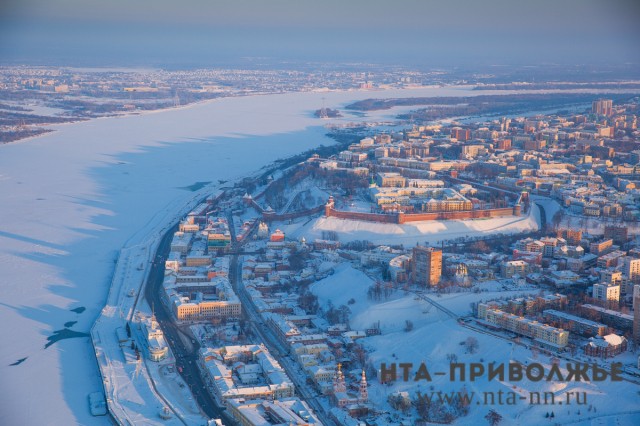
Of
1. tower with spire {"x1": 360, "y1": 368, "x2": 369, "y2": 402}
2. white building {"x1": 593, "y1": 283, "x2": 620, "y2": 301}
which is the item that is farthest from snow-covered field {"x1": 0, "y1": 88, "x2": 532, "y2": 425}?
white building {"x1": 593, "y1": 283, "x2": 620, "y2": 301}

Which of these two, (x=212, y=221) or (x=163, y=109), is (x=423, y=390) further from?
(x=163, y=109)

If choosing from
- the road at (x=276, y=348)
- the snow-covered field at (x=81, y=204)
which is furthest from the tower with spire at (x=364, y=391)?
the snow-covered field at (x=81, y=204)

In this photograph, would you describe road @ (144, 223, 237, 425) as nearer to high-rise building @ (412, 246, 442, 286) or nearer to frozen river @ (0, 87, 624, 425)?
frozen river @ (0, 87, 624, 425)

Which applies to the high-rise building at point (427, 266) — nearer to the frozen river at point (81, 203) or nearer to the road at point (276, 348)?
the road at point (276, 348)

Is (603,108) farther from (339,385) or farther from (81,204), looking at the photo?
(339,385)

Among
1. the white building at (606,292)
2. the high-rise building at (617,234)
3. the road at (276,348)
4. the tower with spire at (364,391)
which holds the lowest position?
the road at (276,348)

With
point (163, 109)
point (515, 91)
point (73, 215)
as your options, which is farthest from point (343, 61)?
point (73, 215)
